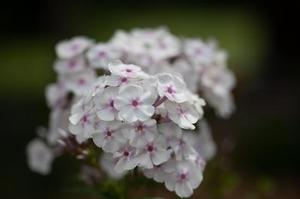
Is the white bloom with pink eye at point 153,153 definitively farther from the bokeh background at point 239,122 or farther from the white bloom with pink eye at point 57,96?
the white bloom with pink eye at point 57,96

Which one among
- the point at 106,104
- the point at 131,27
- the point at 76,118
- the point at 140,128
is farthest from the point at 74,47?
the point at 131,27

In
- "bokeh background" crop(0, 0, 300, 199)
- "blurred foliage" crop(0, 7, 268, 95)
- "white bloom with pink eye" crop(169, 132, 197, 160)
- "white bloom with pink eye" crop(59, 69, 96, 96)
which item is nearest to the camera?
"white bloom with pink eye" crop(169, 132, 197, 160)

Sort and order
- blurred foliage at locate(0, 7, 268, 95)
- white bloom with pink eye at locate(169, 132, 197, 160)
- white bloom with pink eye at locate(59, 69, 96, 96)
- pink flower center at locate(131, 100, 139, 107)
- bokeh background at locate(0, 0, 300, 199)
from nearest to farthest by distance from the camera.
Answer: pink flower center at locate(131, 100, 139, 107)
white bloom with pink eye at locate(169, 132, 197, 160)
white bloom with pink eye at locate(59, 69, 96, 96)
bokeh background at locate(0, 0, 300, 199)
blurred foliage at locate(0, 7, 268, 95)

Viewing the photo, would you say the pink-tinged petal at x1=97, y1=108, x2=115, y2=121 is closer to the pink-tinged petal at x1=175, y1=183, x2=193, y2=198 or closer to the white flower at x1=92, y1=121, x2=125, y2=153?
the white flower at x1=92, y1=121, x2=125, y2=153

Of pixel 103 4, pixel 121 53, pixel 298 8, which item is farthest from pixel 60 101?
pixel 103 4

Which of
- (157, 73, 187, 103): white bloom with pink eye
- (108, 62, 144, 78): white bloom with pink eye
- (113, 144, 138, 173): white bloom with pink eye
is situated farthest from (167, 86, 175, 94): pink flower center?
(113, 144, 138, 173): white bloom with pink eye

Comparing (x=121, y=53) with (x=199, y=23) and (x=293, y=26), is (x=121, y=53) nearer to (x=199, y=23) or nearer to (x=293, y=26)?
(x=293, y=26)

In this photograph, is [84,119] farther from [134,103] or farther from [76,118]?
[134,103]
